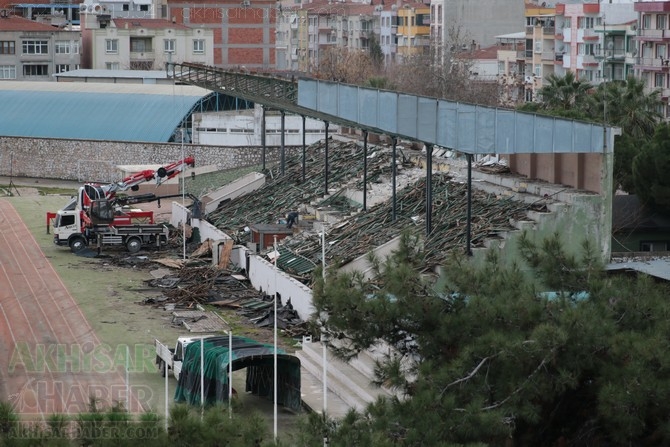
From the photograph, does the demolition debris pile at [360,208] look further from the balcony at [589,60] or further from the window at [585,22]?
the window at [585,22]

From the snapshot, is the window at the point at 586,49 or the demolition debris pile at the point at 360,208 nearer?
the demolition debris pile at the point at 360,208

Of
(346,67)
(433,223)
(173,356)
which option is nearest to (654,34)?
(346,67)

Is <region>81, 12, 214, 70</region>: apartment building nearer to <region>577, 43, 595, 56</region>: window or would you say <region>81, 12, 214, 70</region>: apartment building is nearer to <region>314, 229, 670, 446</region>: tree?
<region>577, 43, 595, 56</region>: window

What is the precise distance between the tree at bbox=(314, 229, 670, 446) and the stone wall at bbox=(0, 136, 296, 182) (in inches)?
1729

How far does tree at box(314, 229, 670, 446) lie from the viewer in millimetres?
20359

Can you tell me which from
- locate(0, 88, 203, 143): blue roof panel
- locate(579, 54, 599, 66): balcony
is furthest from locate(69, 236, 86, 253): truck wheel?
locate(579, 54, 599, 66): balcony

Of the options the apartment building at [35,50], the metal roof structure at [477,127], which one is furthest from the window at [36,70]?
the metal roof structure at [477,127]

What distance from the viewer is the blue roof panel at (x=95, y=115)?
71938 mm

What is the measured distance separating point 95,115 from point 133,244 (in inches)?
982

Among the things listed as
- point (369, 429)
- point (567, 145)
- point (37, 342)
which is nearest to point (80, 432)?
point (369, 429)

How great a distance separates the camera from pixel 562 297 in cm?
2253

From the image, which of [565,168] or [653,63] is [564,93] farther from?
[565,168]

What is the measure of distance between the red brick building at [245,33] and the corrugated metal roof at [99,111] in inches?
1167

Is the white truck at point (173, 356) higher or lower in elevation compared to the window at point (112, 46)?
lower
